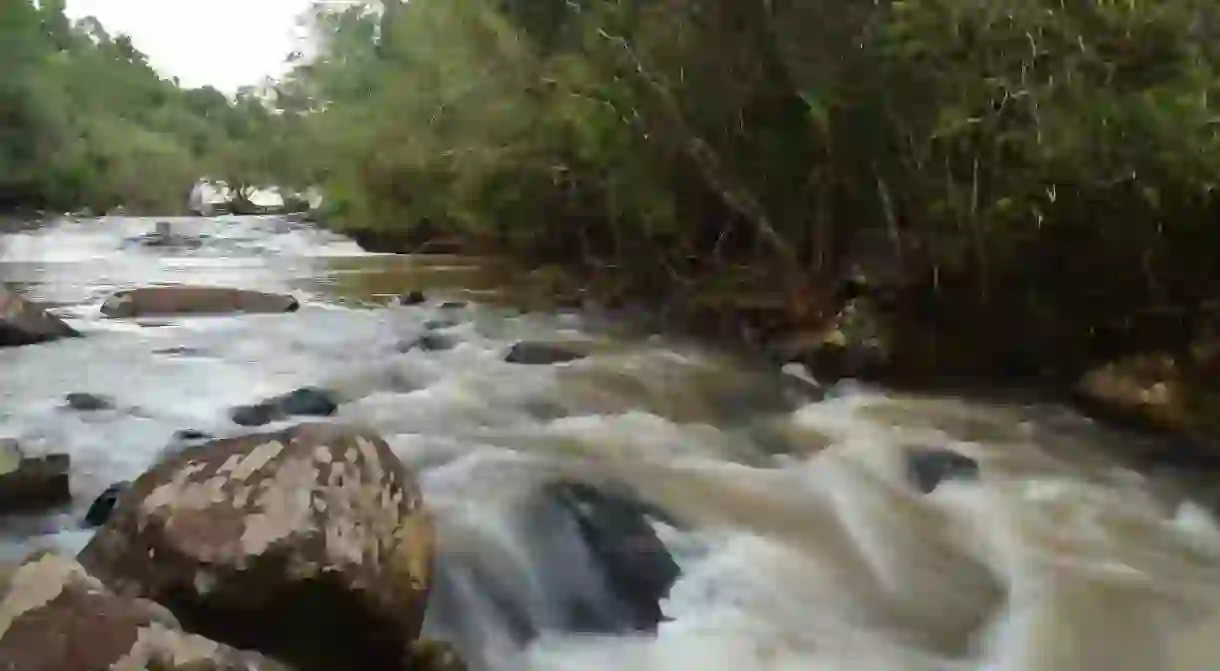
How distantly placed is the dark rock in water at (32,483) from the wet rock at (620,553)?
2.37 meters

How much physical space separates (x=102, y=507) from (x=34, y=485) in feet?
1.27

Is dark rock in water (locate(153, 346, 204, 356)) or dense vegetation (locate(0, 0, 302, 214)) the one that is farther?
dense vegetation (locate(0, 0, 302, 214))

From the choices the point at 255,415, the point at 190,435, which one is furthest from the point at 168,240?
the point at 190,435

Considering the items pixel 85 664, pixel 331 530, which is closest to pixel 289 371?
pixel 331 530

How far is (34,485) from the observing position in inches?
200

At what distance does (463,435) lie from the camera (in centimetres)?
696

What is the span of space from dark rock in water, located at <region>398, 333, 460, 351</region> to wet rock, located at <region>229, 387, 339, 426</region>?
2600 mm

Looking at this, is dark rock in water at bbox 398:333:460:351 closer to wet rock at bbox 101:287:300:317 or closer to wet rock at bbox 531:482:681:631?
wet rock at bbox 101:287:300:317

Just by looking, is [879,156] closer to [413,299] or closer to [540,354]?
[540,354]

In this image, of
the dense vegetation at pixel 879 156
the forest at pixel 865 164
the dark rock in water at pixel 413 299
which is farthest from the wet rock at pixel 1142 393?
the dark rock in water at pixel 413 299

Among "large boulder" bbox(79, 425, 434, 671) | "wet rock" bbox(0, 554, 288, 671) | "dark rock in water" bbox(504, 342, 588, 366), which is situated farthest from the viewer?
"dark rock in water" bbox(504, 342, 588, 366)

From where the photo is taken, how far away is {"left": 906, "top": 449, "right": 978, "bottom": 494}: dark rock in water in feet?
20.8

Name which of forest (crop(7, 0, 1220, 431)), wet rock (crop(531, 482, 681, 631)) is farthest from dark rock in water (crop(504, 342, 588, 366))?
wet rock (crop(531, 482, 681, 631))

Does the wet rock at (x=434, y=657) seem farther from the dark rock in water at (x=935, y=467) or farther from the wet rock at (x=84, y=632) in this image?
the dark rock in water at (x=935, y=467)
